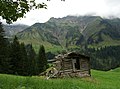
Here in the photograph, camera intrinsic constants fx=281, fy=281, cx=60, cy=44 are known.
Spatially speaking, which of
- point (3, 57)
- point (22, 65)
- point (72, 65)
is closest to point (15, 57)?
point (22, 65)

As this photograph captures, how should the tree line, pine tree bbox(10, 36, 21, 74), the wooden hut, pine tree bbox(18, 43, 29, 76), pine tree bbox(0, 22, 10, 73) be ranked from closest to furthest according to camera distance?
the wooden hut, pine tree bbox(0, 22, 10, 73), the tree line, pine tree bbox(10, 36, 21, 74), pine tree bbox(18, 43, 29, 76)

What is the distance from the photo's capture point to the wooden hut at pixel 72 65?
6081 cm

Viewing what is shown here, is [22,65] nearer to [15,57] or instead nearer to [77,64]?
[15,57]

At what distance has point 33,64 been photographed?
9619 cm

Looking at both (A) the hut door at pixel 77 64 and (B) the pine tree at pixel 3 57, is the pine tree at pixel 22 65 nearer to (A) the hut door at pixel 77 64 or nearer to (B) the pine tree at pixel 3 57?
(B) the pine tree at pixel 3 57

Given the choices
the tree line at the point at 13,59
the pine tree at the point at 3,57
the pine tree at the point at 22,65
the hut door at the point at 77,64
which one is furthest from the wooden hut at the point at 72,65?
the pine tree at the point at 22,65

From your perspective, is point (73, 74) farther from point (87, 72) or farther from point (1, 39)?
point (1, 39)

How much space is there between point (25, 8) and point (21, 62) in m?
61.6

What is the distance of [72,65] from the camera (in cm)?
6225

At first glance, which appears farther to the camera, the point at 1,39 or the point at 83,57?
the point at 1,39

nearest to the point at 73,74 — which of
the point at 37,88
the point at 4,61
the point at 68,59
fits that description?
the point at 68,59

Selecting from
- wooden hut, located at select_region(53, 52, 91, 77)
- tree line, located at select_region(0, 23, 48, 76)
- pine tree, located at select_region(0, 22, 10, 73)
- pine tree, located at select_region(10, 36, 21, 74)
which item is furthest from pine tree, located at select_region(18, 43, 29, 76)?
wooden hut, located at select_region(53, 52, 91, 77)

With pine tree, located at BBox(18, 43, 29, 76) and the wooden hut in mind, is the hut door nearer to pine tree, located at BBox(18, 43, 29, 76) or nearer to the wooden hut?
the wooden hut

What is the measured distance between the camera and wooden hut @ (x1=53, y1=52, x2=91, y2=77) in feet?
200
